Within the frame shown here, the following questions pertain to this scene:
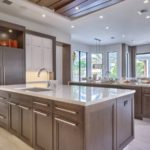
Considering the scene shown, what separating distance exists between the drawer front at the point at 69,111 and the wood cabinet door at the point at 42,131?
206mm

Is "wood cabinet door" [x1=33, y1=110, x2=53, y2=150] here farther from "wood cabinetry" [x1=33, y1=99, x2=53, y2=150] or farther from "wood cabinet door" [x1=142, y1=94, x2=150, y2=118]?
"wood cabinet door" [x1=142, y1=94, x2=150, y2=118]

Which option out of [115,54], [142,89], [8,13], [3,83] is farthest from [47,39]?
[115,54]

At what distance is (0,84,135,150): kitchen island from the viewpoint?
1801mm

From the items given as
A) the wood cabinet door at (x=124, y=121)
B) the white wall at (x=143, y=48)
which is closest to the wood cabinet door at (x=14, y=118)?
the wood cabinet door at (x=124, y=121)

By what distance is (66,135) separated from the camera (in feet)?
6.28

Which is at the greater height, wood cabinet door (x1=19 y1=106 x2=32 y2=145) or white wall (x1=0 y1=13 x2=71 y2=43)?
white wall (x1=0 y1=13 x2=71 y2=43)

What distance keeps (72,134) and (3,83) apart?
3102mm

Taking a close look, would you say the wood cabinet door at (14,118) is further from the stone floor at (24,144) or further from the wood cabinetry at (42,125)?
the wood cabinetry at (42,125)

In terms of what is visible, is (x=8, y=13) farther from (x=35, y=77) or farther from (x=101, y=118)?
(x=101, y=118)

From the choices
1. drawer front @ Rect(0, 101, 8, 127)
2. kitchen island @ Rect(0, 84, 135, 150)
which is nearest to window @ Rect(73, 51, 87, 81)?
drawer front @ Rect(0, 101, 8, 127)

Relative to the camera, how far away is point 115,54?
982 cm

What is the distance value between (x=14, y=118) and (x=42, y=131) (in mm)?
936

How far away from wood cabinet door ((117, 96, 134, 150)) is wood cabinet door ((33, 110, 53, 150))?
101 centimetres

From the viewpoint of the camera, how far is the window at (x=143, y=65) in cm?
996
